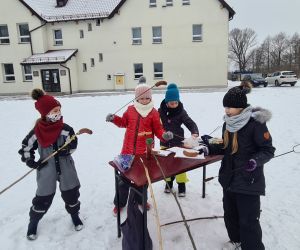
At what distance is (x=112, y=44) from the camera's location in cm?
2138

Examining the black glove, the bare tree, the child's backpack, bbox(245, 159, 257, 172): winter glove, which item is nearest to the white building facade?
the black glove

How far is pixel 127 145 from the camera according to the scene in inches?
134

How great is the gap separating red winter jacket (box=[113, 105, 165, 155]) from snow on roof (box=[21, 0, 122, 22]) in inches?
766


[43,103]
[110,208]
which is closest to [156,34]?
[110,208]

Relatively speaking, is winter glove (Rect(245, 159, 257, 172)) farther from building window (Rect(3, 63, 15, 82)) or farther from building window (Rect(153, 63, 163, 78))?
building window (Rect(3, 63, 15, 82))

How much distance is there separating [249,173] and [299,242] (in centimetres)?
120

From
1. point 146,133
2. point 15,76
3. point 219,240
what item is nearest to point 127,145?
point 146,133

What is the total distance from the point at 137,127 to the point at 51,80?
2045 cm

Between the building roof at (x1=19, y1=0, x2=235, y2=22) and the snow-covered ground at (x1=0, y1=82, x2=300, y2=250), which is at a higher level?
the building roof at (x1=19, y1=0, x2=235, y2=22)

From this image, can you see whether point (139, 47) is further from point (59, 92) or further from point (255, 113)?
point (255, 113)

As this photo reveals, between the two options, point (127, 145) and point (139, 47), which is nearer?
point (127, 145)

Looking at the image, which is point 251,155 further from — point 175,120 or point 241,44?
point 241,44

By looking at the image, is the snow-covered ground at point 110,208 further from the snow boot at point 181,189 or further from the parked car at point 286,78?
the parked car at point 286,78

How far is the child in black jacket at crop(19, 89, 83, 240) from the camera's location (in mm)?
2877
